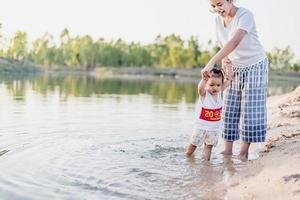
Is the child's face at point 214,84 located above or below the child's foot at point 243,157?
above

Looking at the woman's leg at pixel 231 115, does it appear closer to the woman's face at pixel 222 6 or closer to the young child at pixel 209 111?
the young child at pixel 209 111

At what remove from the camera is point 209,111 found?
5176 millimetres

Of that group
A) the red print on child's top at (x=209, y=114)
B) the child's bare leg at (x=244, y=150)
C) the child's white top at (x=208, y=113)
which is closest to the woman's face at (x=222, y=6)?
the child's white top at (x=208, y=113)

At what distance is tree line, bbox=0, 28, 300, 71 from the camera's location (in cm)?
8162

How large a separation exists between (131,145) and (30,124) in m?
2.54

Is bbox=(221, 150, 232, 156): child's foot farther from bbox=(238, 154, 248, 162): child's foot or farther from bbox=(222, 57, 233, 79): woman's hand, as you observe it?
bbox=(222, 57, 233, 79): woman's hand

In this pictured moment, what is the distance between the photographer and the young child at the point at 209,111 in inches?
201

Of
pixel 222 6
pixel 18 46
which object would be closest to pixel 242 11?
pixel 222 6

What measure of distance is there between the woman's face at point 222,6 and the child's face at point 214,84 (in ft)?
2.56

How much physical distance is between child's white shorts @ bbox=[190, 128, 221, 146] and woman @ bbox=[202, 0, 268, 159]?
0.39 m

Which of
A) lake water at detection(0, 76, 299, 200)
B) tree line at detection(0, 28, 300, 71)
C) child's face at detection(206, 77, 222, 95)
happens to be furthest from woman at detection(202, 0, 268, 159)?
tree line at detection(0, 28, 300, 71)

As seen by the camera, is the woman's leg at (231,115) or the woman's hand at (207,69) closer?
the woman's hand at (207,69)

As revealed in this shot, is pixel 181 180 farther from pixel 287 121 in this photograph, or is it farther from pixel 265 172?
pixel 287 121

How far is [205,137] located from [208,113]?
0.27m
